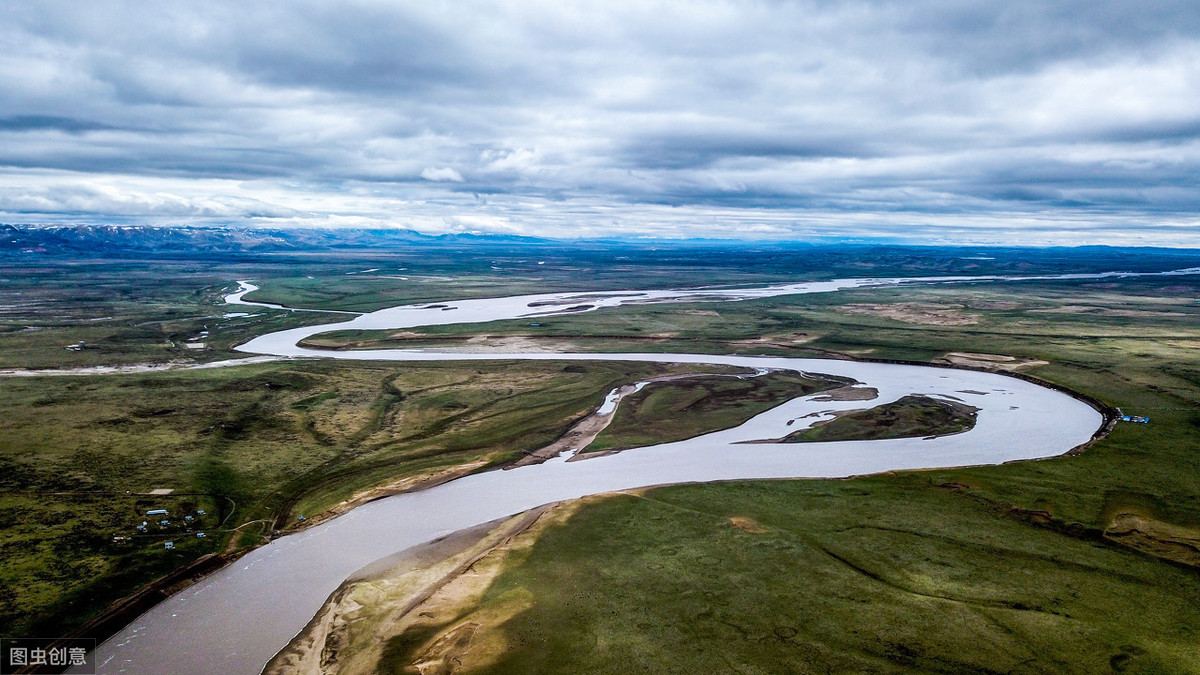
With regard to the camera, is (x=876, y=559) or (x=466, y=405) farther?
(x=466, y=405)

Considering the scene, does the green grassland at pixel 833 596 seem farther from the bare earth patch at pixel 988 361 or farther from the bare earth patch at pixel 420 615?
the bare earth patch at pixel 988 361

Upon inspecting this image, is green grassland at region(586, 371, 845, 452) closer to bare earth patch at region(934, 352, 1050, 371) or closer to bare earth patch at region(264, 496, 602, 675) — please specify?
bare earth patch at region(264, 496, 602, 675)

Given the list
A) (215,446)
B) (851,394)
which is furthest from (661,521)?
(851,394)

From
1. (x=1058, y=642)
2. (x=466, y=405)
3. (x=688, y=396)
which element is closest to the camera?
(x=1058, y=642)

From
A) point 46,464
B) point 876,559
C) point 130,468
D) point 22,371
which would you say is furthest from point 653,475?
point 22,371

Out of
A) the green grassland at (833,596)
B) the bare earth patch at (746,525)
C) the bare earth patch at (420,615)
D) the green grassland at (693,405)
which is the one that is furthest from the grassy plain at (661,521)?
the green grassland at (693,405)

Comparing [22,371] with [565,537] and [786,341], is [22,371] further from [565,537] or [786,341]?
[786,341]

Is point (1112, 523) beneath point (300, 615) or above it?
above
